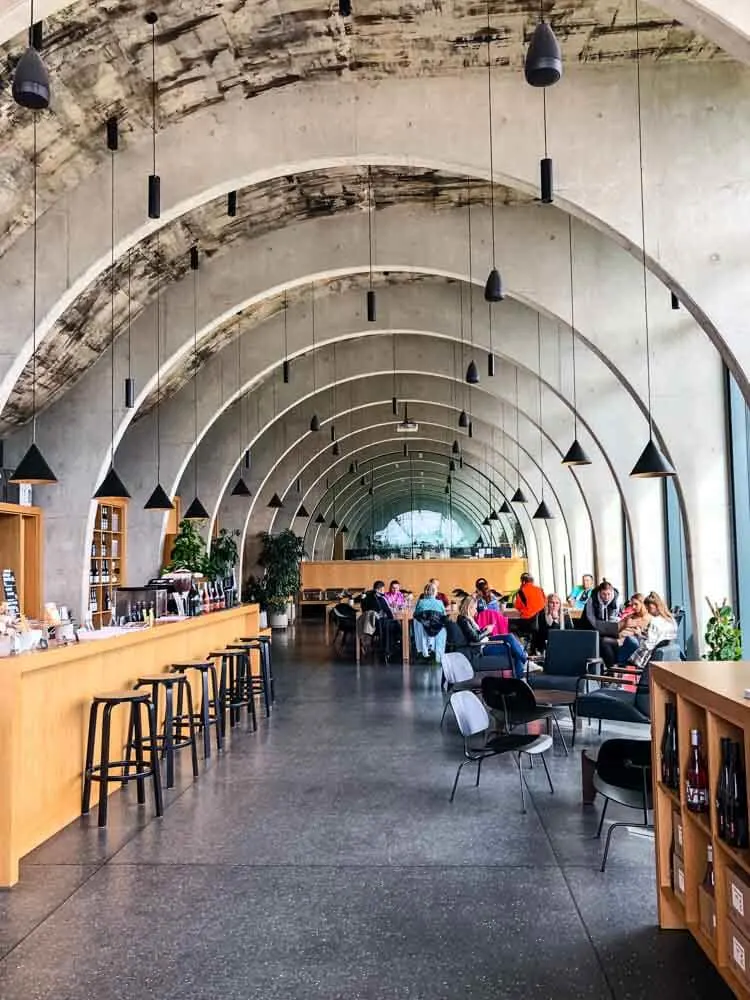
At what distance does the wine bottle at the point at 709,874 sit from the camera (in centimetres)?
336

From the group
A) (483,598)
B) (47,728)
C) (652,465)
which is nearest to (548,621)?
(483,598)

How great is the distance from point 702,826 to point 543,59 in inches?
131

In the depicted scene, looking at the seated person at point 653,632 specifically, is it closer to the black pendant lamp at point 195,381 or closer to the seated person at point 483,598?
the seated person at point 483,598

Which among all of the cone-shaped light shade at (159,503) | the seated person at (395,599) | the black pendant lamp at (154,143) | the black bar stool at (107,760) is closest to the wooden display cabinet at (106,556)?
the cone-shaped light shade at (159,503)

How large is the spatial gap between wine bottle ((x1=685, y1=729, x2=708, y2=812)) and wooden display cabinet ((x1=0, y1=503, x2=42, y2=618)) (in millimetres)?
9648

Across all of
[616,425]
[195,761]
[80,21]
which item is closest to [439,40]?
[80,21]

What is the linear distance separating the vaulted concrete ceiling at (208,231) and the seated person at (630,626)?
15.3 ft

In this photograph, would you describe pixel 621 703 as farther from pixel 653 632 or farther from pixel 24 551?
pixel 24 551

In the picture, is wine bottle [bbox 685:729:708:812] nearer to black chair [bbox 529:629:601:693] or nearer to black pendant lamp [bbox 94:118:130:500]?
black chair [bbox 529:629:601:693]

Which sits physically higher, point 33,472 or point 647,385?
point 647,385

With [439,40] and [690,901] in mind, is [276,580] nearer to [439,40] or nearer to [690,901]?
[439,40]

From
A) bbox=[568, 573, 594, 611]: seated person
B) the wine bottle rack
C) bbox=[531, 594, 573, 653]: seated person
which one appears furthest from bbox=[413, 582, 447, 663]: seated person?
the wine bottle rack

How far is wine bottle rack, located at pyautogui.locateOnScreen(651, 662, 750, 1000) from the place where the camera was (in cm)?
299

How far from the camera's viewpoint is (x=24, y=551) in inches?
460
